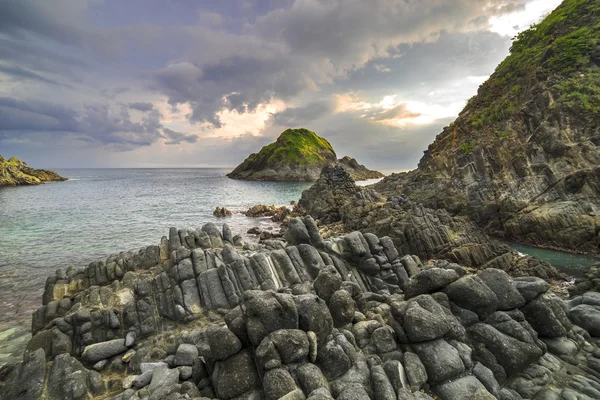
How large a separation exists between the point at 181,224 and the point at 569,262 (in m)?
63.8

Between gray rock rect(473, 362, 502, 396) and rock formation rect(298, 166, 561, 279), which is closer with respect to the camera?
gray rock rect(473, 362, 502, 396)

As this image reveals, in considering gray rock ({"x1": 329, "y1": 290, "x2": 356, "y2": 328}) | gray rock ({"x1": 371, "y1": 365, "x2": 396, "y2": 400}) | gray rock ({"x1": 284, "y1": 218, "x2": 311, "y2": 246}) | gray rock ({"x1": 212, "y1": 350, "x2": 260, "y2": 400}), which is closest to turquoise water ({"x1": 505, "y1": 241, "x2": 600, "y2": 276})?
gray rock ({"x1": 284, "y1": 218, "x2": 311, "y2": 246})

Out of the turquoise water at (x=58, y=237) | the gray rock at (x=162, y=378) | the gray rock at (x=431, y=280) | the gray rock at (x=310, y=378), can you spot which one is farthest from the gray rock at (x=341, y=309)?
the turquoise water at (x=58, y=237)

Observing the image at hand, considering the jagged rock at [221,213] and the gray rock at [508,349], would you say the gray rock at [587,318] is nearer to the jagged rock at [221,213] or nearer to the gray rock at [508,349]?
the gray rock at [508,349]

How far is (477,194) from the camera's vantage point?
5372cm

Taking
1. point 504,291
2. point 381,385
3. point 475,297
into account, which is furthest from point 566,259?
point 381,385

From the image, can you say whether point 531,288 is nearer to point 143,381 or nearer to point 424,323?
point 424,323

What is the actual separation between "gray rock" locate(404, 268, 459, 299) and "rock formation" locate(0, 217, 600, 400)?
53 millimetres

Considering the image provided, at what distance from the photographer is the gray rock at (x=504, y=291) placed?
12523mm

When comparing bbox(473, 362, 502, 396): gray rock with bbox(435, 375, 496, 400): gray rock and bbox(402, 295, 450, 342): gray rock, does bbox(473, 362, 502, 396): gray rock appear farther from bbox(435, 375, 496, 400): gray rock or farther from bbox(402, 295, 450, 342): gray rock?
bbox(402, 295, 450, 342): gray rock

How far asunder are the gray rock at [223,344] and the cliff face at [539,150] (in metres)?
47.3

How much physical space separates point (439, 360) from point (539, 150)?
187ft

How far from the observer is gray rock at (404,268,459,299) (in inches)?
531

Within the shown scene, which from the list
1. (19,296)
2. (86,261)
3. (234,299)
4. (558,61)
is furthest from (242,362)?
(558,61)
